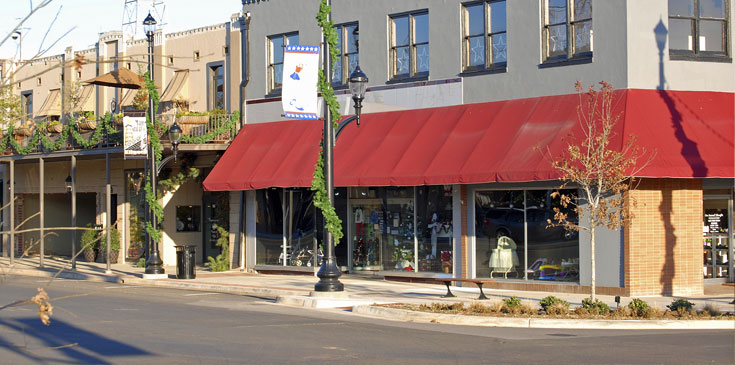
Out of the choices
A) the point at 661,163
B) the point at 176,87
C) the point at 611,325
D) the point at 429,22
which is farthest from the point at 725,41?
the point at 176,87

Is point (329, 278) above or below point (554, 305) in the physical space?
above

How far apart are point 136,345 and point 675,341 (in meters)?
7.73

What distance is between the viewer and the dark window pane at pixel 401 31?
78.1 feet

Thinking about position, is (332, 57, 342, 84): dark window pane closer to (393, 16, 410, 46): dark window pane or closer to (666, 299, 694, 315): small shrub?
(393, 16, 410, 46): dark window pane

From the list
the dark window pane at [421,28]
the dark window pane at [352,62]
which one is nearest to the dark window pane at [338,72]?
the dark window pane at [352,62]

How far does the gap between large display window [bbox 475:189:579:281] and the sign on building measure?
10406mm

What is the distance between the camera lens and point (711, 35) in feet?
65.3

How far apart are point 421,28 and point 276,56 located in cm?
569

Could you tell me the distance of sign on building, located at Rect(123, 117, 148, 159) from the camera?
2534 cm

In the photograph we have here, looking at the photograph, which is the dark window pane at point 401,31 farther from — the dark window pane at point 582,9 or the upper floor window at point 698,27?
the upper floor window at point 698,27

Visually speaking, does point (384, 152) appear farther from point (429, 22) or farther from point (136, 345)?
point (136, 345)

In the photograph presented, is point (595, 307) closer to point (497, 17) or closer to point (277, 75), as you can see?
point (497, 17)

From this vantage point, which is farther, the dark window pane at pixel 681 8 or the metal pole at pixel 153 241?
the metal pole at pixel 153 241

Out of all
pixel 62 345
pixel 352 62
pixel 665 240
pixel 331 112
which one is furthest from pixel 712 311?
pixel 352 62
